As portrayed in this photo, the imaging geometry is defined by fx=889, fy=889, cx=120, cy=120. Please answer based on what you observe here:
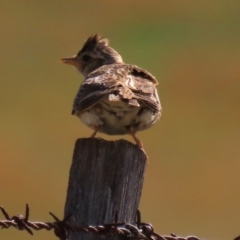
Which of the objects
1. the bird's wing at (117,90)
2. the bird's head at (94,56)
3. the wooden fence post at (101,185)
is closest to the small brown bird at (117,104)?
the bird's wing at (117,90)

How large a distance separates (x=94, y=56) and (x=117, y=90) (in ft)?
13.6

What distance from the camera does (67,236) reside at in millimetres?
6402

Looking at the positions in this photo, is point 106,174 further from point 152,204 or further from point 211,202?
point 211,202

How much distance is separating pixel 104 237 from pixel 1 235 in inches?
403

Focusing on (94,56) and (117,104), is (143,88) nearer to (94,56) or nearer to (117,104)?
(117,104)

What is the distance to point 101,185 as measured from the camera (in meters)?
6.39

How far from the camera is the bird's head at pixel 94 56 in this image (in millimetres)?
12602

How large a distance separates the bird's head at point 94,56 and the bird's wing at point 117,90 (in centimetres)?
257

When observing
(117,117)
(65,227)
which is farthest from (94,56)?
(65,227)

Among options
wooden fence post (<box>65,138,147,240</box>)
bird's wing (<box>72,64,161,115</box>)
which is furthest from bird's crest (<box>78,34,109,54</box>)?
wooden fence post (<box>65,138,147,240</box>)

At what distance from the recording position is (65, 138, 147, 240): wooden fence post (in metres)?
6.39

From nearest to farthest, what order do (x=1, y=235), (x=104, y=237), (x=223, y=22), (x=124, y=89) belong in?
(x=104, y=237), (x=124, y=89), (x=1, y=235), (x=223, y=22)

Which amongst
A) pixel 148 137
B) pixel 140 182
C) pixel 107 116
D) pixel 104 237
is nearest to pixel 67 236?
pixel 104 237

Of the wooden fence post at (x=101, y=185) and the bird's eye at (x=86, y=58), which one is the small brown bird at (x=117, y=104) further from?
the bird's eye at (x=86, y=58)
